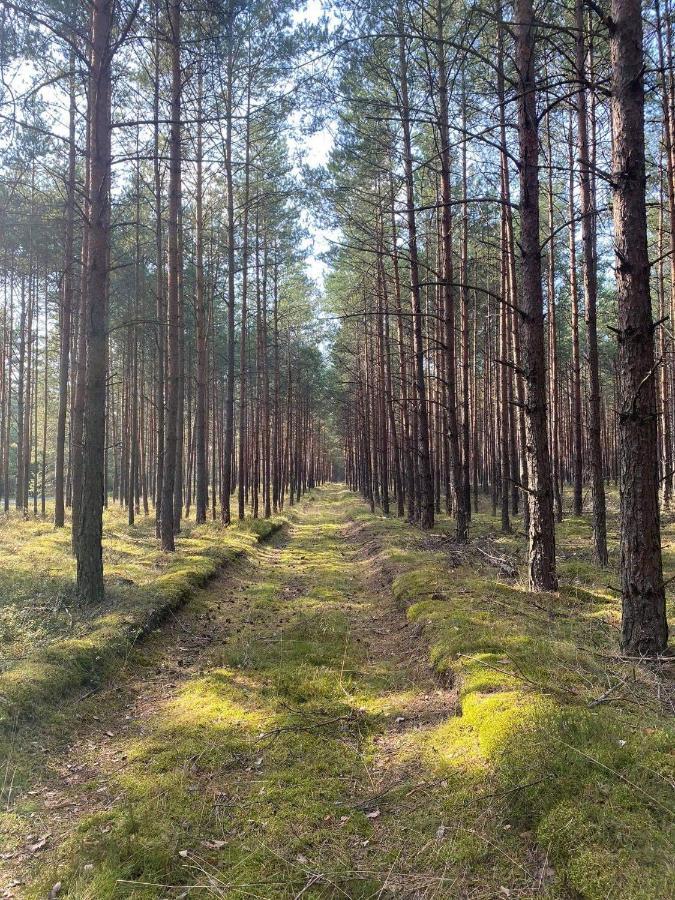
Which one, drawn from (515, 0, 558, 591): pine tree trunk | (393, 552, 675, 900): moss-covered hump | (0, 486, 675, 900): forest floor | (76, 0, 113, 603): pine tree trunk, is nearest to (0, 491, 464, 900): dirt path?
(0, 486, 675, 900): forest floor

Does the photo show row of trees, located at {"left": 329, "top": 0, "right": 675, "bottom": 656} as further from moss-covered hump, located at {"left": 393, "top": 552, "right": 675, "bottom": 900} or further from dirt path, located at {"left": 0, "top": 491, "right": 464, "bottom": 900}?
dirt path, located at {"left": 0, "top": 491, "right": 464, "bottom": 900}

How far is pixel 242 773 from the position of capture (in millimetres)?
3549

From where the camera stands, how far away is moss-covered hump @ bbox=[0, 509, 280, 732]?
4.70 metres

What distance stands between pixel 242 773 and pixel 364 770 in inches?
31.9

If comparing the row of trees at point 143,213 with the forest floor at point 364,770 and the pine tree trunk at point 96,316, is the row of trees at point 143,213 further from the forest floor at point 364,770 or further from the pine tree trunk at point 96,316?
the forest floor at point 364,770

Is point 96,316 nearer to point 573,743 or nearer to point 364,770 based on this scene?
point 364,770

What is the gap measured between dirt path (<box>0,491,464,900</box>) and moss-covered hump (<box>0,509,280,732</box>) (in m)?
0.32

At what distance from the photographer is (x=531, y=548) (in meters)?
7.32

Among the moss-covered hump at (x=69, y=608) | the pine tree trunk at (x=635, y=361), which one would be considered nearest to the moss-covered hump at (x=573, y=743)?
the pine tree trunk at (x=635, y=361)

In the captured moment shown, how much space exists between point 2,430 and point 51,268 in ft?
30.0

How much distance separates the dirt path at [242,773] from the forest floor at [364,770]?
0.01 meters

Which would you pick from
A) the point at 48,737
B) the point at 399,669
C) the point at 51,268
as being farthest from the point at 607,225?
the point at 51,268

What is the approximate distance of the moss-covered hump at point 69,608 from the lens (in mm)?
4699

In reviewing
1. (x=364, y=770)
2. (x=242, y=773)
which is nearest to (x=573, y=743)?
(x=364, y=770)
